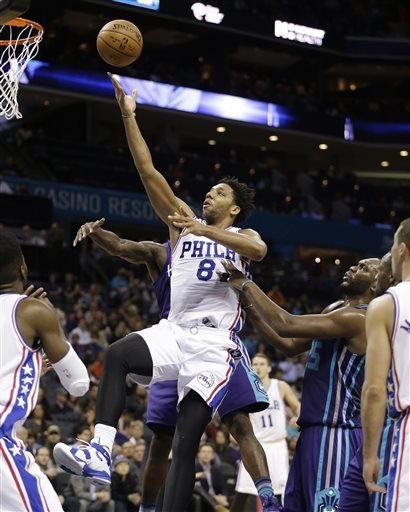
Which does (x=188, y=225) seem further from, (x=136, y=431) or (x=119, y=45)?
(x=136, y=431)

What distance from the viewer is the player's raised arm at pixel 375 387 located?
468 cm

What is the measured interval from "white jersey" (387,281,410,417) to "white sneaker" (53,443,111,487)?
188cm

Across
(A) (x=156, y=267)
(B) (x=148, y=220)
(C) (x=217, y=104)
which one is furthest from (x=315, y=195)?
(A) (x=156, y=267)

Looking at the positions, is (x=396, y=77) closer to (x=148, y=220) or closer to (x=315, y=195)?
(x=315, y=195)

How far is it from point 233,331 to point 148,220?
18610mm

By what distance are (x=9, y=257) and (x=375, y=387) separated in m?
1.84

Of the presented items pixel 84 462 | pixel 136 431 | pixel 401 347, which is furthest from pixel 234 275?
pixel 136 431

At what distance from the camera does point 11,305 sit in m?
4.75

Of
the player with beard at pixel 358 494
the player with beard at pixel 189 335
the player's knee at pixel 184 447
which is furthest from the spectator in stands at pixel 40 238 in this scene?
the player with beard at pixel 358 494

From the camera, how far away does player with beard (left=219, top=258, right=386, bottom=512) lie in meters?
6.40

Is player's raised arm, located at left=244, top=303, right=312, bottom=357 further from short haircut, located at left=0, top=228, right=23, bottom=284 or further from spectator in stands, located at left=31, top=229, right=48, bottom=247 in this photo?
spectator in stands, located at left=31, top=229, right=48, bottom=247

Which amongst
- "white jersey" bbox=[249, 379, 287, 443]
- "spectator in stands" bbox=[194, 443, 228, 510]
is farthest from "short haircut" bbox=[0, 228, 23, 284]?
"spectator in stands" bbox=[194, 443, 228, 510]

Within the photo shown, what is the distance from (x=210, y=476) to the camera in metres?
12.5

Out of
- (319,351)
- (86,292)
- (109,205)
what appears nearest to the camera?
(319,351)
